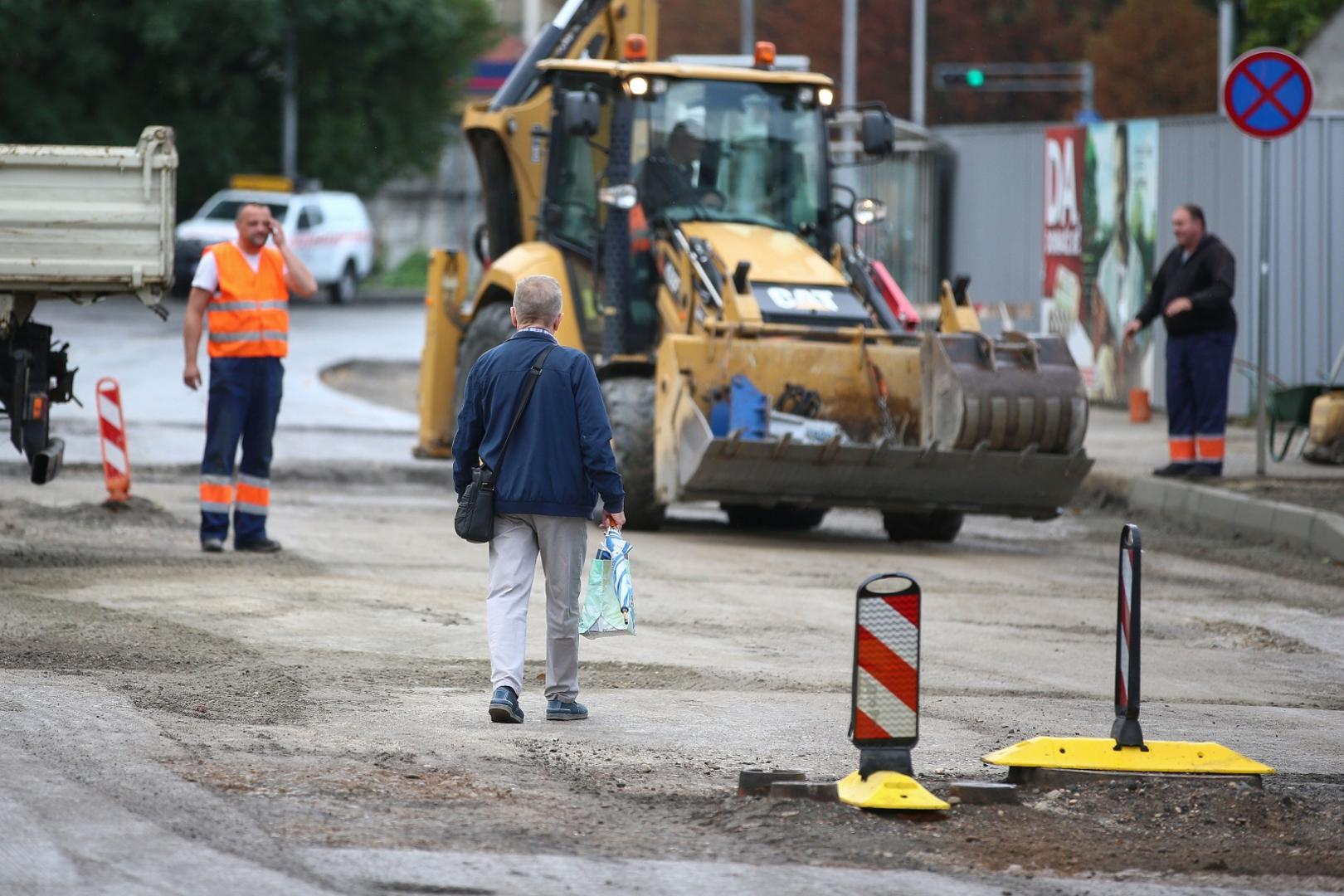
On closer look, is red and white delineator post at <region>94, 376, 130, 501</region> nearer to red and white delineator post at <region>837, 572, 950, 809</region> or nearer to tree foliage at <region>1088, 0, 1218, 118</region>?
red and white delineator post at <region>837, 572, 950, 809</region>

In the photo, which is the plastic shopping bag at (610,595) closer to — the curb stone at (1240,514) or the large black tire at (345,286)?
the curb stone at (1240,514)

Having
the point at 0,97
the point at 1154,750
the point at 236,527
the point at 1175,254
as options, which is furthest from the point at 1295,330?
the point at 0,97

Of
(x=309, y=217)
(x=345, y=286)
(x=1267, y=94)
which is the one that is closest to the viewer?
(x=1267, y=94)

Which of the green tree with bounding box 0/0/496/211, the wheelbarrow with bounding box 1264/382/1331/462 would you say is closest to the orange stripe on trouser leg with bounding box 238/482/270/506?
the wheelbarrow with bounding box 1264/382/1331/462

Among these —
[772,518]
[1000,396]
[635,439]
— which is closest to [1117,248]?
[772,518]

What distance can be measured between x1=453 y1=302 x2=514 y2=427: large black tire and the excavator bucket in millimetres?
2392

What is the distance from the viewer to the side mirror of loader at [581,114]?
45.4 feet

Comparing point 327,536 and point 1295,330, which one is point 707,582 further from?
point 1295,330

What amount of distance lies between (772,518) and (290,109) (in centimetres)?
3203

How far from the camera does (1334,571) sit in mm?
12922

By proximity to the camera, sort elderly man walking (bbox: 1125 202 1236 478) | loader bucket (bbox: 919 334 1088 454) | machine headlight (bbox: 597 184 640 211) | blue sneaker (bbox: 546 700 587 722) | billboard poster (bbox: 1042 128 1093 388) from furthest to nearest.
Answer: billboard poster (bbox: 1042 128 1093 388), elderly man walking (bbox: 1125 202 1236 478), machine headlight (bbox: 597 184 640 211), loader bucket (bbox: 919 334 1088 454), blue sneaker (bbox: 546 700 587 722)

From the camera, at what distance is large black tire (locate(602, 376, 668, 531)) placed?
13719 millimetres

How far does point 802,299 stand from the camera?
13.9 m

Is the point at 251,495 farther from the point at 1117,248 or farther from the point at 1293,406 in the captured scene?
the point at 1117,248
